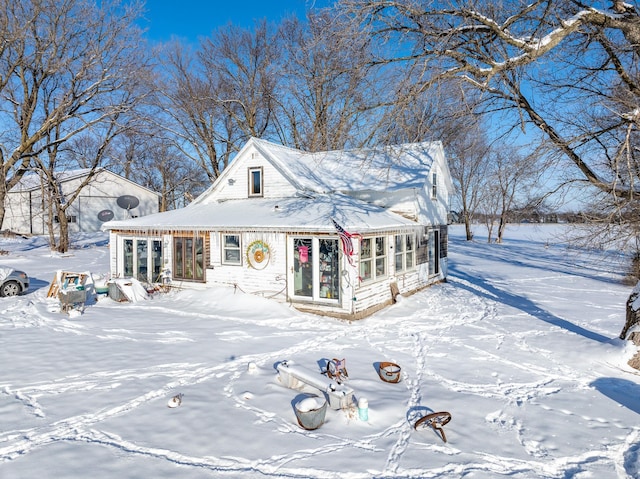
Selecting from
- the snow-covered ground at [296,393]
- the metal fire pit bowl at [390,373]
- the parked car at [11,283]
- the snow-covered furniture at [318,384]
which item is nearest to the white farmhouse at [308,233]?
the snow-covered ground at [296,393]

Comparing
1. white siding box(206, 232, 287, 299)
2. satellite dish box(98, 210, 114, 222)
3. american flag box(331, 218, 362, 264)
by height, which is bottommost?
white siding box(206, 232, 287, 299)

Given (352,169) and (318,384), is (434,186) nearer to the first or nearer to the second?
(352,169)

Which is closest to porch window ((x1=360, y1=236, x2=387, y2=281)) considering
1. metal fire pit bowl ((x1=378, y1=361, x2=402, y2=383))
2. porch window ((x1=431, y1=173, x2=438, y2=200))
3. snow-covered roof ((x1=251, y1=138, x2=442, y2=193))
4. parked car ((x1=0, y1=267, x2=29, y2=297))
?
snow-covered roof ((x1=251, y1=138, x2=442, y2=193))

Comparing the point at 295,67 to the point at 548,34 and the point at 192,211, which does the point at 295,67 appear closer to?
the point at 192,211

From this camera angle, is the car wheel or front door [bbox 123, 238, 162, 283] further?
front door [bbox 123, 238, 162, 283]

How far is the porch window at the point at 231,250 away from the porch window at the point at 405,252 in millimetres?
5408

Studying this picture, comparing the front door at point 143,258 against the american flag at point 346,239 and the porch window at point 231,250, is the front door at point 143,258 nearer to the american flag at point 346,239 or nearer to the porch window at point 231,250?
the porch window at point 231,250

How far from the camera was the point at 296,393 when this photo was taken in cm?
601

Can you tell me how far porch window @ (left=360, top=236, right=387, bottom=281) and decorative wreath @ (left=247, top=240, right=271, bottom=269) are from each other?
9.52 feet

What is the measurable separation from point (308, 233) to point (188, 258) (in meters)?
5.01

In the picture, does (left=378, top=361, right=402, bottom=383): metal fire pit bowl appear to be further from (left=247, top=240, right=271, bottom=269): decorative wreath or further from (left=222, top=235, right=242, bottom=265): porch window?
(left=222, top=235, right=242, bottom=265): porch window

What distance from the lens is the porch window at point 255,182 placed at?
600 inches

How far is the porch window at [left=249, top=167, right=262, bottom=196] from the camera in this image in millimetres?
15234

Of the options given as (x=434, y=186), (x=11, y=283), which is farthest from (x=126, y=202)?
(x=434, y=186)
